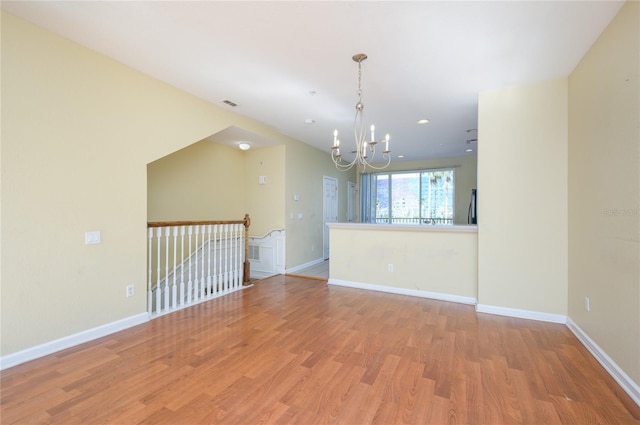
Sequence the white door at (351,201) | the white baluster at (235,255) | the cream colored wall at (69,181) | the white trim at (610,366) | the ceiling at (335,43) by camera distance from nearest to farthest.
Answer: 1. the white trim at (610,366)
2. the ceiling at (335,43)
3. the cream colored wall at (69,181)
4. the white baluster at (235,255)
5. the white door at (351,201)

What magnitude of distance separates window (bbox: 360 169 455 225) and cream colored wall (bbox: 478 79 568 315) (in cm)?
404

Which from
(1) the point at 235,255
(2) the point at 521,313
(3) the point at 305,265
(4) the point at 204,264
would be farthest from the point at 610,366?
(4) the point at 204,264

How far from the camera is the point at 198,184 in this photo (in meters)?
5.06

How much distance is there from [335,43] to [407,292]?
11.0ft

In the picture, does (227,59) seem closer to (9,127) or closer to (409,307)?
(9,127)

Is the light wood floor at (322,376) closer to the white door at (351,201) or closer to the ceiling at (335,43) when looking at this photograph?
the ceiling at (335,43)

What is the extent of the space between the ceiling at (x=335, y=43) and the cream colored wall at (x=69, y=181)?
11.2 inches

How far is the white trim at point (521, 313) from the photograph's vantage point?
3.03m

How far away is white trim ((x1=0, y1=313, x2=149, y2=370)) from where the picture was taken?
7.04 ft

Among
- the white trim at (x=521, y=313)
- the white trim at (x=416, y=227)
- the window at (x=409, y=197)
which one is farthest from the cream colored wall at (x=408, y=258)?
the window at (x=409, y=197)

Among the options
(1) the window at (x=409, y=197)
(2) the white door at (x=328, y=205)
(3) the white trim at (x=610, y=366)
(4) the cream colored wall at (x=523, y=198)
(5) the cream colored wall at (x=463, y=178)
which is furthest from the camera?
(1) the window at (x=409, y=197)

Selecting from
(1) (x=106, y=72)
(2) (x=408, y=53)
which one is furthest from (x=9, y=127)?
(2) (x=408, y=53)

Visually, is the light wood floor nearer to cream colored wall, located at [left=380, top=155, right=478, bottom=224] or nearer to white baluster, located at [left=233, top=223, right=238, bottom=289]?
white baluster, located at [left=233, top=223, right=238, bottom=289]

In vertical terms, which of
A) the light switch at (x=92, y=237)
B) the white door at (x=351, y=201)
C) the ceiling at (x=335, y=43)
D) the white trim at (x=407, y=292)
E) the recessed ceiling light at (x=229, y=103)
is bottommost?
the white trim at (x=407, y=292)
